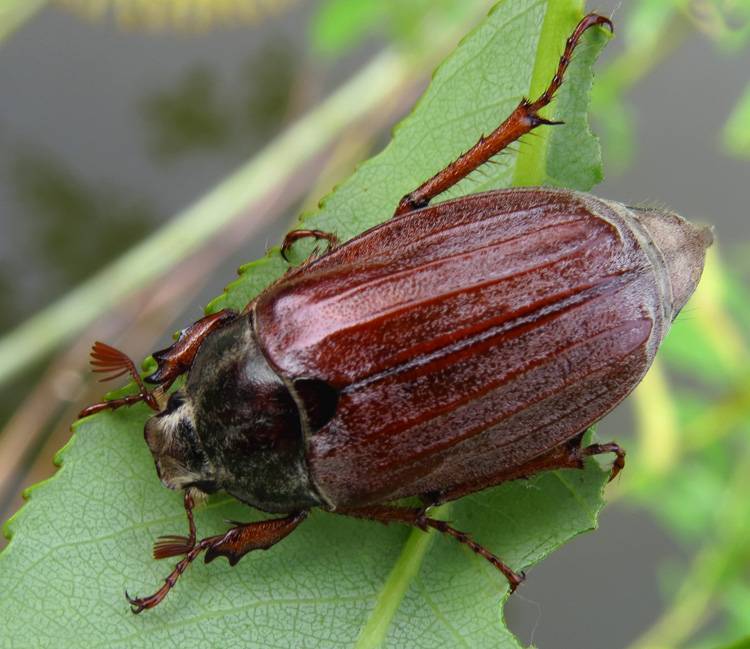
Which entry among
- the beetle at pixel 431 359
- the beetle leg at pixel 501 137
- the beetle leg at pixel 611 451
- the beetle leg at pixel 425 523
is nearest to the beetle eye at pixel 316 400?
the beetle at pixel 431 359

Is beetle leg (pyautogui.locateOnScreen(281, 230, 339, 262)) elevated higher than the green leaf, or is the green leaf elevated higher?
beetle leg (pyautogui.locateOnScreen(281, 230, 339, 262))

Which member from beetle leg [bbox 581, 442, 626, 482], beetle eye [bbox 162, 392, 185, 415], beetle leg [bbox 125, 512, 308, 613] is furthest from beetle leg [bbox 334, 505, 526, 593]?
beetle eye [bbox 162, 392, 185, 415]

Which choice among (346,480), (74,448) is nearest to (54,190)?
(74,448)

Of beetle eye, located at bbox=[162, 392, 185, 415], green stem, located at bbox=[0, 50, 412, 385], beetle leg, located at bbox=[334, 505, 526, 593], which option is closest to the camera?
beetle leg, located at bbox=[334, 505, 526, 593]

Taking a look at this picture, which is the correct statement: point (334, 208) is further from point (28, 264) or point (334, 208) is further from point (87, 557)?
point (28, 264)

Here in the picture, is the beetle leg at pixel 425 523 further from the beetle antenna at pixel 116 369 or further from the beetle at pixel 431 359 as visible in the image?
the beetle antenna at pixel 116 369

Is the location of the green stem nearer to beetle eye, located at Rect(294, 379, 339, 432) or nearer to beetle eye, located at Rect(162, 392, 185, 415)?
beetle eye, located at Rect(162, 392, 185, 415)

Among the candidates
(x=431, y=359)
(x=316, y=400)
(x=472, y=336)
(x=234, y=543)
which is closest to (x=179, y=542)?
(x=234, y=543)
